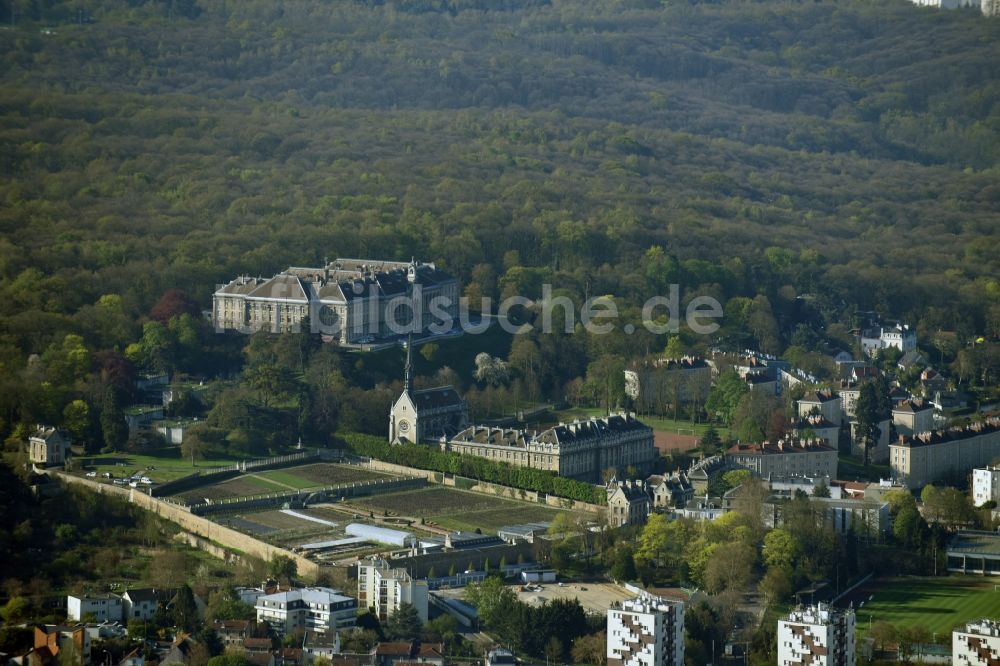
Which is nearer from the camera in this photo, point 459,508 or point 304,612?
point 304,612

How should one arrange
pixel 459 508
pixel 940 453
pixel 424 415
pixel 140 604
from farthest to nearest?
pixel 424 415
pixel 940 453
pixel 459 508
pixel 140 604

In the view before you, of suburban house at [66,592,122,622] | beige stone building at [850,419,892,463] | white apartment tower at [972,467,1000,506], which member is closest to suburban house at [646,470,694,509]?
white apartment tower at [972,467,1000,506]

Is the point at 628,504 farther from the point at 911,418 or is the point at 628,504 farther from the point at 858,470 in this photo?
the point at 911,418

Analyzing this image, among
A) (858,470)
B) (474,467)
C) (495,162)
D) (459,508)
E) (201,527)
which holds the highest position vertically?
(495,162)

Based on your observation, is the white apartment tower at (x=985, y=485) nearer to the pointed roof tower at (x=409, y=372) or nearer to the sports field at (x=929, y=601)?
the sports field at (x=929, y=601)

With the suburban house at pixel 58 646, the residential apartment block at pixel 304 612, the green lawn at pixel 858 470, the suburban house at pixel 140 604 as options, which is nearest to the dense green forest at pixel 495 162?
the green lawn at pixel 858 470

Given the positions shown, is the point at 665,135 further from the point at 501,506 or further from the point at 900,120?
the point at 501,506

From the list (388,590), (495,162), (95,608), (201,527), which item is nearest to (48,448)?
(201,527)
